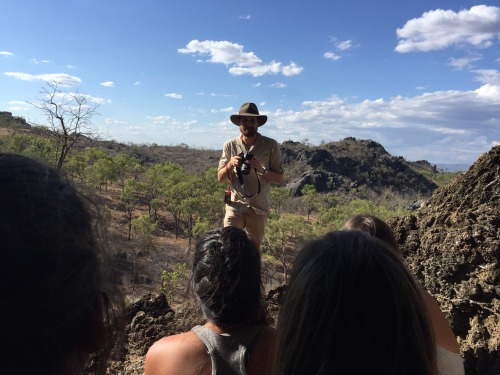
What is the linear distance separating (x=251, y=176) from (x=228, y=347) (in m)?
2.23

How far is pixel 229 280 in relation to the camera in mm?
1567

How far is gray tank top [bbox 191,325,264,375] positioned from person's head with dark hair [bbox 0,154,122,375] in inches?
35.3

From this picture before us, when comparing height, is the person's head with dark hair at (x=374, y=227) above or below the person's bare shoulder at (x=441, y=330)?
above

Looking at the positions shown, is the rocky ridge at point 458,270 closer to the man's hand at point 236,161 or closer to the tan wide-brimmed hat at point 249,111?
the man's hand at point 236,161

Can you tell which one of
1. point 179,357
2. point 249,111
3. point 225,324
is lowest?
point 179,357

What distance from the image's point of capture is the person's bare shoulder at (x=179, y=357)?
1493 millimetres

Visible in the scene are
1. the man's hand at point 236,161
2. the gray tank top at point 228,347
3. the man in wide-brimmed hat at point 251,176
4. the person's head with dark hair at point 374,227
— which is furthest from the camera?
the man in wide-brimmed hat at point 251,176

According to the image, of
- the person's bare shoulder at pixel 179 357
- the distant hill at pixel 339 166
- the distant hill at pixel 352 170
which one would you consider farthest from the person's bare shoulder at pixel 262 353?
the distant hill at pixel 352 170

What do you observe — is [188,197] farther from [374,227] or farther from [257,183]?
[374,227]

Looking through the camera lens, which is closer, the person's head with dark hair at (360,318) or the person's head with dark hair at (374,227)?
the person's head with dark hair at (360,318)

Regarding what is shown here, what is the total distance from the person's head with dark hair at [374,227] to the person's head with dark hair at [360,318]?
44.5 inches

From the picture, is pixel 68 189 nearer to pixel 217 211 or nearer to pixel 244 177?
pixel 244 177

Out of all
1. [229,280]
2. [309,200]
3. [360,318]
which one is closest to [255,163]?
[229,280]

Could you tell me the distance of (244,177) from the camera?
3646 millimetres
